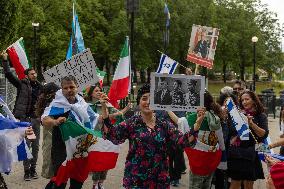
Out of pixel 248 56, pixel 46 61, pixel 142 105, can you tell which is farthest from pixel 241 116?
pixel 248 56

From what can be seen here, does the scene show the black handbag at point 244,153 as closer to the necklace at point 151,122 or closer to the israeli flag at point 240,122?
the israeli flag at point 240,122

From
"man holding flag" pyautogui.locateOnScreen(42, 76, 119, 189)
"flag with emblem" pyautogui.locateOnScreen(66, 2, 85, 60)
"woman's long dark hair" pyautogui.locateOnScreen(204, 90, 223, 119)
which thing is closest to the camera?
"man holding flag" pyautogui.locateOnScreen(42, 76, 119, 189)

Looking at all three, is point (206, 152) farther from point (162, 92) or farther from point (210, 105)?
point (162, 92)

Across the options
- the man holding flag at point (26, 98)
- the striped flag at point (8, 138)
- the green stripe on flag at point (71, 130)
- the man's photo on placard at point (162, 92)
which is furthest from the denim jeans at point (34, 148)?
the man's photo on placard at point (162, 92)

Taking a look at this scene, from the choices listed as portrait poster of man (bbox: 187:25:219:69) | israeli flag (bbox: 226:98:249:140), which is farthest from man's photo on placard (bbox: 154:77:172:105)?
portrait poster of man (bbox: 187:25:219:69)

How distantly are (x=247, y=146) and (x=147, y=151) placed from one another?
2083 millimetres

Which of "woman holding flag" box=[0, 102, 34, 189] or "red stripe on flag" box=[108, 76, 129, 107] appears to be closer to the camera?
"woman holding flag" box=[0, 102, 34, 189]

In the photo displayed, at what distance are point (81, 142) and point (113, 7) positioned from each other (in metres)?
44.2

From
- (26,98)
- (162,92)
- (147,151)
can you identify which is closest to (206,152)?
(162,92)

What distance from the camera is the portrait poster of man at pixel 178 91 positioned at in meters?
4.53

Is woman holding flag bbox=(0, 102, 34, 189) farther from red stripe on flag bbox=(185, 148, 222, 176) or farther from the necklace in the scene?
red stripe on flag bbox=(185, 148, 222, 176)

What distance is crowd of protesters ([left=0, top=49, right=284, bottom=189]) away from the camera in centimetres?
431

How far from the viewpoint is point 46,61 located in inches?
1722

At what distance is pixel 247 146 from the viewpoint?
5.99m
